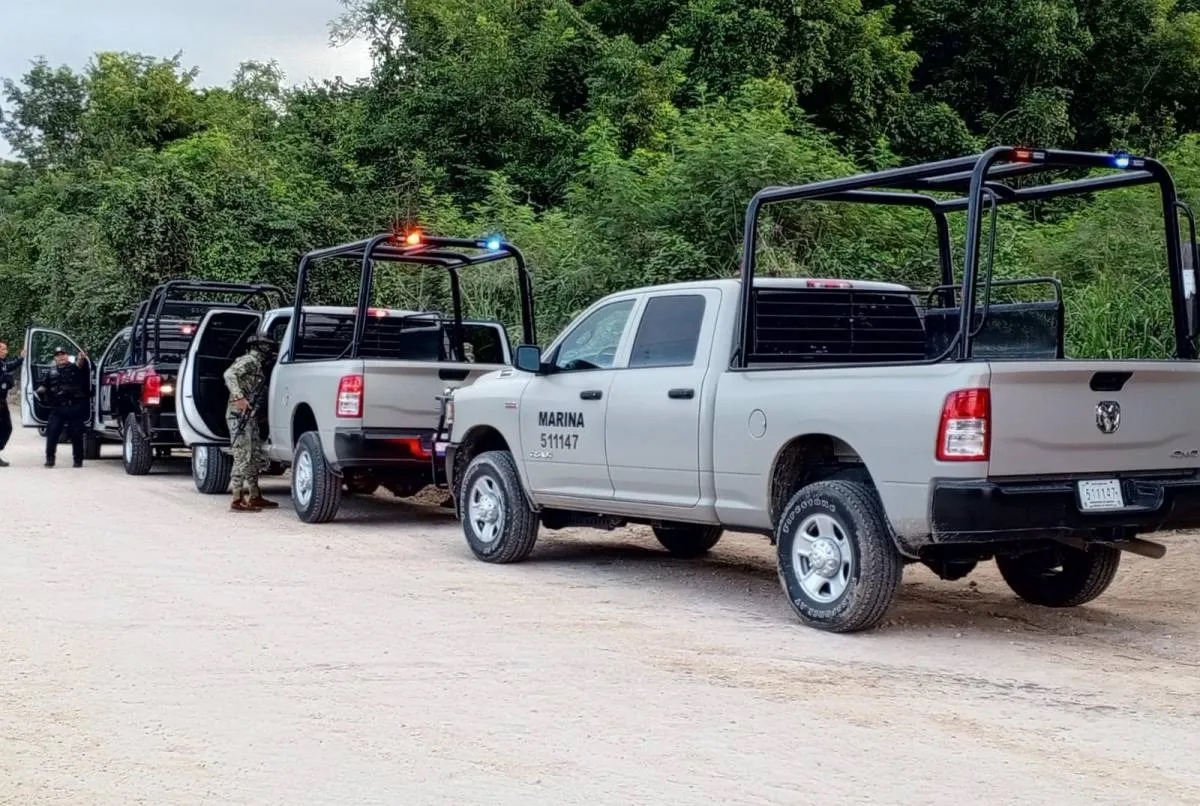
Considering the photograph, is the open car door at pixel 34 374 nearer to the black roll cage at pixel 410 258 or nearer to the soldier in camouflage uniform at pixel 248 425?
the soldier in camouflage uniform at pixel 248 425

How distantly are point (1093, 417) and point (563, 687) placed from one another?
2915 millimetres

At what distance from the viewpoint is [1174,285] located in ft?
24.7

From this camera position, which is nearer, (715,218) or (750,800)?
(750,800)

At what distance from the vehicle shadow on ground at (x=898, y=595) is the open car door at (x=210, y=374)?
483 centimetres

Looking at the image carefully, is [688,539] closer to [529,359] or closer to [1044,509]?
[529,359]

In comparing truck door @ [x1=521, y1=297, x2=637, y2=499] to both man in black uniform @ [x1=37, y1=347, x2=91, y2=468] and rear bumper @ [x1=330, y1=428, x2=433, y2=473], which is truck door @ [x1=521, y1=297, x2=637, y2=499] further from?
man in black uniform @ [x1=37, y1=347, x2=91, y2=468]

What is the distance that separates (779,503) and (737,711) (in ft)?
7.03

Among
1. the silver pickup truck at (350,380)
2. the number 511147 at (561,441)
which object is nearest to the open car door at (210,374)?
the silver pickup truck at (350,380)

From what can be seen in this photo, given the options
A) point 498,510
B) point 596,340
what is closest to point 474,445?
point 498,510

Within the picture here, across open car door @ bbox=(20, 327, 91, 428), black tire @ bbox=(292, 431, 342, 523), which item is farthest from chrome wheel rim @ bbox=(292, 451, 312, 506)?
open car door @ bbox=(20, 327, 91, 428)

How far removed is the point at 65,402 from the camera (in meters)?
19.2

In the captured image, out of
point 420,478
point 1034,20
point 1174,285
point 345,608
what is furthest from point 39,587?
point 1034,20

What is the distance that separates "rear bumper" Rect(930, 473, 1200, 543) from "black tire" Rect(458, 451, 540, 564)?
382 centimetres

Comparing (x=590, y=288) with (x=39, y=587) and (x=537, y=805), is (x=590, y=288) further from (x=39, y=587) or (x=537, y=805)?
(x=537, y=805)
